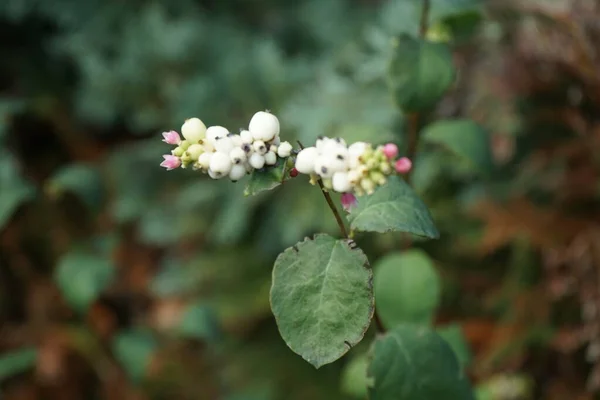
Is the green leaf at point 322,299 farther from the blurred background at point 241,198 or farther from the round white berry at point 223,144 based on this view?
the blurred background at point 241,198

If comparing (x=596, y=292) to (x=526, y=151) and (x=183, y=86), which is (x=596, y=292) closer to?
(x=526, y=151)

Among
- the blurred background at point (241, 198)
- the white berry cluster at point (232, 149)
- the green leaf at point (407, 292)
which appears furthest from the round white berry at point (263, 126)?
the blurred background at point (241, 198)

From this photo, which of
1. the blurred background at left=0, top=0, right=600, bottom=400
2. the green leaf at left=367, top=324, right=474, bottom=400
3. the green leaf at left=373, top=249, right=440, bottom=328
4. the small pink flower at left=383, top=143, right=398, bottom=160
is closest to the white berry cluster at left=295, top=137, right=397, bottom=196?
the small pink flower at left=383, top=143, right=398, bottom=160

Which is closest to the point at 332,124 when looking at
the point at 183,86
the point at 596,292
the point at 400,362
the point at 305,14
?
the point at 183,86

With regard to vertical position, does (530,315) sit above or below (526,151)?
below

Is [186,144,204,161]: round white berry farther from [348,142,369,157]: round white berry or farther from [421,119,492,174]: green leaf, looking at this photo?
[421,119,492,174]: green leaf

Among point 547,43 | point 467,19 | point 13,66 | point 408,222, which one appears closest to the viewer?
point 408,222

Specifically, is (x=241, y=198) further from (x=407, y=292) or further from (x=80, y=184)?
(x=407, y=292)
